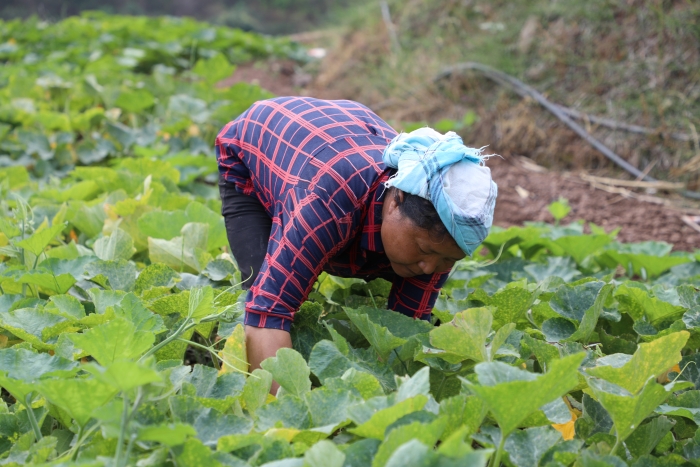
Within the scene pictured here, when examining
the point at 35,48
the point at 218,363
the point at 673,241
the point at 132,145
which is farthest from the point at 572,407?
the point at 35,48

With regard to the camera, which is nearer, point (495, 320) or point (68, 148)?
point (495, 320)

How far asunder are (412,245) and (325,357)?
31cm

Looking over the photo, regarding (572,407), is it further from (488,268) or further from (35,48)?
(35,48)

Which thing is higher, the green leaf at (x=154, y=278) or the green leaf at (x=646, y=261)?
the green leaf at (x=154, y=278)

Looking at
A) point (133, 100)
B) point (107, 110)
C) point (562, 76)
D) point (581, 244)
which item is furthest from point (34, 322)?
point (562, 76)

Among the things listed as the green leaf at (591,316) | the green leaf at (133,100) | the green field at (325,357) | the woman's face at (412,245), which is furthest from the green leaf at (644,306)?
the green leaf at (133,100)

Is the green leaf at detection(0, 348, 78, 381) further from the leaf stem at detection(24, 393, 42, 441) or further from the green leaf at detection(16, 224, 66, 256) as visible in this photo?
the green leaf at detection(16, 224, 66, 256)

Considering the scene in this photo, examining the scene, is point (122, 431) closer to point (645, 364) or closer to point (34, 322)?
point (34, 322)

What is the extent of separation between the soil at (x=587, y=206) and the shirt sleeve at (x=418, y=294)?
2.11 meters

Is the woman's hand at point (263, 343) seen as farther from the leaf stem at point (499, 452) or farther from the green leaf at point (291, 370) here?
the leaf stem at point (499, 452)

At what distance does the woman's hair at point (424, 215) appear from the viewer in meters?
1.51

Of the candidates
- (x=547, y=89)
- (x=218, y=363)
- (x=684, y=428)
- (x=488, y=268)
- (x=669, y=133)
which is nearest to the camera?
(x=684, y=428)

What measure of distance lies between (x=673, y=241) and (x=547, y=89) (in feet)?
6.25

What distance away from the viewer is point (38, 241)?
1.79 m
